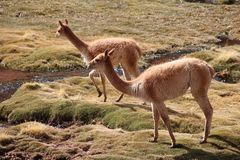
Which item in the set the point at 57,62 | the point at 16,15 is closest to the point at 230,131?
the point at 57,62

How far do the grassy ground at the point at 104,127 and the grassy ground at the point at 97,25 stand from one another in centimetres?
1626

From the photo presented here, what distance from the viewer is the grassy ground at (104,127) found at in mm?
18578

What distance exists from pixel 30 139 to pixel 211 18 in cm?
6223

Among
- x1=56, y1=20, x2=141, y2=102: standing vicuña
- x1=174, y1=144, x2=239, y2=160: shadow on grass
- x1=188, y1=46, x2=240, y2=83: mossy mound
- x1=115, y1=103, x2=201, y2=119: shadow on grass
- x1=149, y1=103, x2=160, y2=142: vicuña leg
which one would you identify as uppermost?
x1=56, y1=20, x2=141, y2=102: standing vicuña

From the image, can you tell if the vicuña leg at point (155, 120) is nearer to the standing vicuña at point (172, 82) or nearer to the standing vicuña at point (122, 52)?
the standing vicuña at point (172, 82)

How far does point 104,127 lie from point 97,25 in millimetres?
45815

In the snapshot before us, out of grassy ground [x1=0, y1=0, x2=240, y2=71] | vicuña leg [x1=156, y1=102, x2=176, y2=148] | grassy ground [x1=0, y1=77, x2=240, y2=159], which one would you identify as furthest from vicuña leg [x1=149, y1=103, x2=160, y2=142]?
grassy ground [x1=0, y1=0, x2=240, y2=71]

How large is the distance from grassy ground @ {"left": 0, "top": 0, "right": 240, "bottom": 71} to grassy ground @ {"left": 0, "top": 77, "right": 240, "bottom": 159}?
16.3 metres

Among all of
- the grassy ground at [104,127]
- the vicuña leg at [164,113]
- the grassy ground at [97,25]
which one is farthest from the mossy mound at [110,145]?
the grassy ground at [97,25]

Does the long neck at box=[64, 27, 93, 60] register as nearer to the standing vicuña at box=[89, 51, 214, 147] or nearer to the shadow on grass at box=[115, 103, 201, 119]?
the shadow on grass at box=[115, 103, 201, 119]

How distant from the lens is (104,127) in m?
22.5

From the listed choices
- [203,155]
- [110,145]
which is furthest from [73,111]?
[203,155]

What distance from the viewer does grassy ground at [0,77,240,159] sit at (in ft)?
61.0

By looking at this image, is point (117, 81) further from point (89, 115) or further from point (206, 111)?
Answer: point (89, 115)
